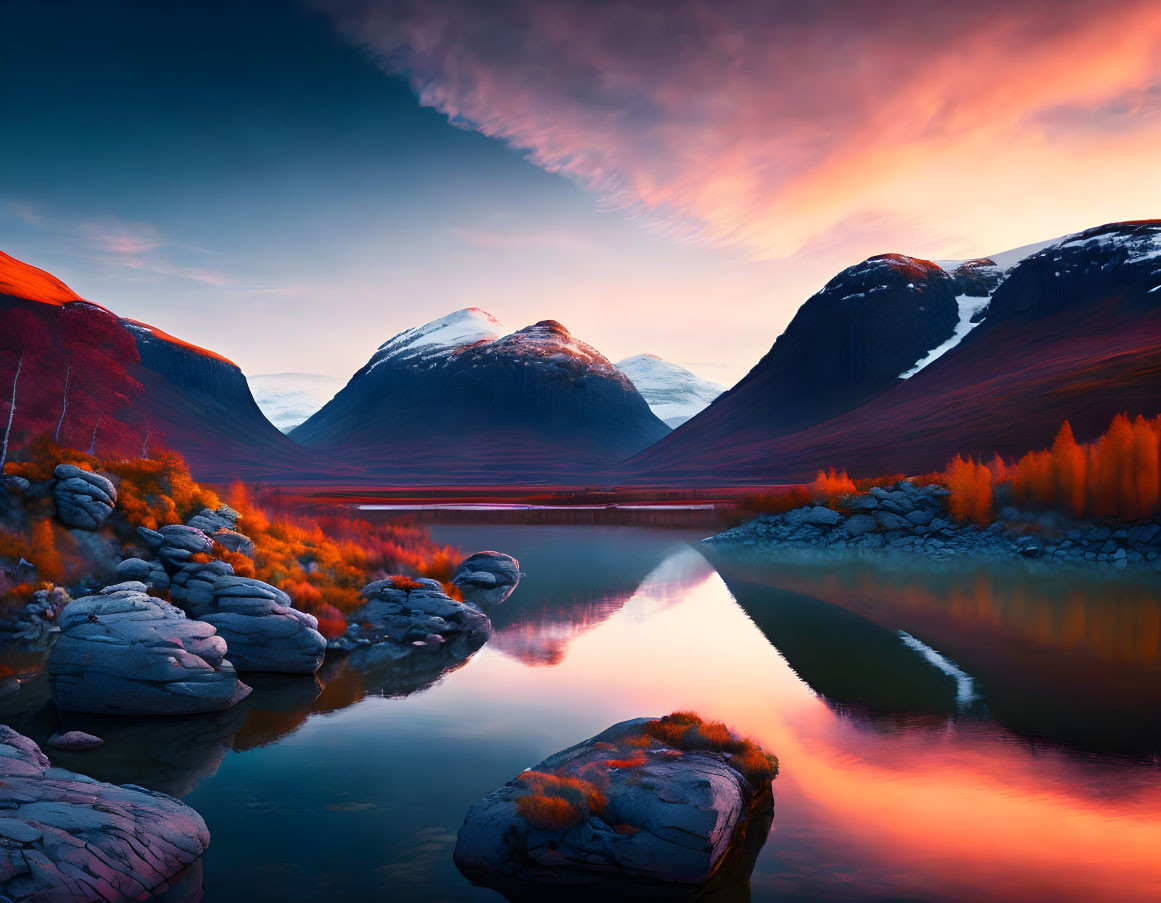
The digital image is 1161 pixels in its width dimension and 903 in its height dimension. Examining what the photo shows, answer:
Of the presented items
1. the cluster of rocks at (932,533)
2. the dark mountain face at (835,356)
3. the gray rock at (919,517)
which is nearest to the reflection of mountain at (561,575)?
the cluster of rocks at (932,533)

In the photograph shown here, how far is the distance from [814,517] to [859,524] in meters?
2.41

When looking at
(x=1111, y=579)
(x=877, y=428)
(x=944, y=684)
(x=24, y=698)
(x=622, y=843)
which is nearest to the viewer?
(x=622, y=843)

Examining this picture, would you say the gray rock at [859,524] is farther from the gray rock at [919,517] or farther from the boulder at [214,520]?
the boulder at [214,520]

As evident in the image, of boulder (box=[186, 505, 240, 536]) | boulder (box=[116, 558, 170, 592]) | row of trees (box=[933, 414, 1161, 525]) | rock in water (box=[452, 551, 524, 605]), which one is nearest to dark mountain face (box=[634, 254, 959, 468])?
row of trees (box=[933, 414, 1161, 525])

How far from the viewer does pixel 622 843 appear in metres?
7.19

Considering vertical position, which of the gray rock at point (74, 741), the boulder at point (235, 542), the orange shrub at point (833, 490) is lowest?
the gray rock at point (74, 741)

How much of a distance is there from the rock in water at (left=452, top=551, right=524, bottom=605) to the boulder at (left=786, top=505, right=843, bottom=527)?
17.6 m

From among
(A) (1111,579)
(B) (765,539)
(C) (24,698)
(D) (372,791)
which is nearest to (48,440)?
(C) (24,698)

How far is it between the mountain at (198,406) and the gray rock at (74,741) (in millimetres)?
76479

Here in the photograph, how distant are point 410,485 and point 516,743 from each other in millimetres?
106284

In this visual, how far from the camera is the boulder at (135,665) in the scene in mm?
11992

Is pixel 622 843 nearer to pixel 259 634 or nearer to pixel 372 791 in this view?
pixel 372 791

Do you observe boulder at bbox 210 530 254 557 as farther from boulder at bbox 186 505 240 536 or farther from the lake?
the lake

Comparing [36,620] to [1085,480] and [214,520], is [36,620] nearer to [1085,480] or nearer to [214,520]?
[214,520]
